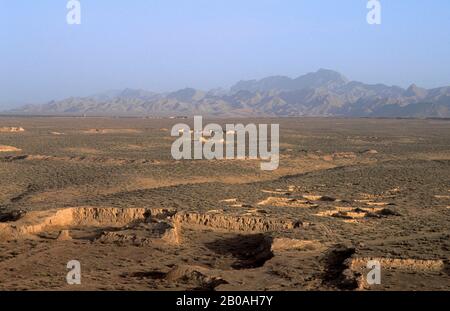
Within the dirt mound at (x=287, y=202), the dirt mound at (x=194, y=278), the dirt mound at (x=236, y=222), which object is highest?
the dirt mound at (x=194, y=278)

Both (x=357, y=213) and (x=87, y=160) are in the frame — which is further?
(x=87, y=160)

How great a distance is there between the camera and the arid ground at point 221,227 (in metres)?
8.20

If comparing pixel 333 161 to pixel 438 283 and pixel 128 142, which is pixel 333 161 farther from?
pixel 438 283

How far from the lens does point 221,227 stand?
12188 mm

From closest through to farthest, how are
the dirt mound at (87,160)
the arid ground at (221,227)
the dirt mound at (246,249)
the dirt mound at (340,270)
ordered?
1. the dirt mound at (340,270)
2. the arid ground at (221,227)
3. the dirt mound at (246,249)
4. the dirt mound at (87,160)

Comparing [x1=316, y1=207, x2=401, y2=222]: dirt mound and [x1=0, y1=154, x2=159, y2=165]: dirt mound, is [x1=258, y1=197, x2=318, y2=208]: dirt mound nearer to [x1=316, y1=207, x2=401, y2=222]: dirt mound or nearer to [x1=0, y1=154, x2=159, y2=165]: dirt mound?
[x1=316, y1=207, x2=401, y2=222]: dirt mound

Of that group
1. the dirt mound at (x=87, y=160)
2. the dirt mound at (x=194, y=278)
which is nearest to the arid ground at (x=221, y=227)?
the dirt mound at (x=194, y=278)

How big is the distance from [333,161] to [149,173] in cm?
1082

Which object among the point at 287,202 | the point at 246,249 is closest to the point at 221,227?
the point at 246,249

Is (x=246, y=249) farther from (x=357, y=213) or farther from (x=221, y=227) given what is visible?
(x=357, y=213)

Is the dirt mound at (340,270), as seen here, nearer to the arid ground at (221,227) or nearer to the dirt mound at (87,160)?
the arid ground at (221,227)

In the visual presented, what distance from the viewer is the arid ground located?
8203mm

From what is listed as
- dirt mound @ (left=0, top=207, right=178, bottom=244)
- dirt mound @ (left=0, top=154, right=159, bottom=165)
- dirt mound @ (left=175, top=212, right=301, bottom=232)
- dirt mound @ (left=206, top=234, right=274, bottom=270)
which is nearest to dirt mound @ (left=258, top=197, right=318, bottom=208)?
dirt mound @ (left=175, top=212, right=301, bottom=232)
